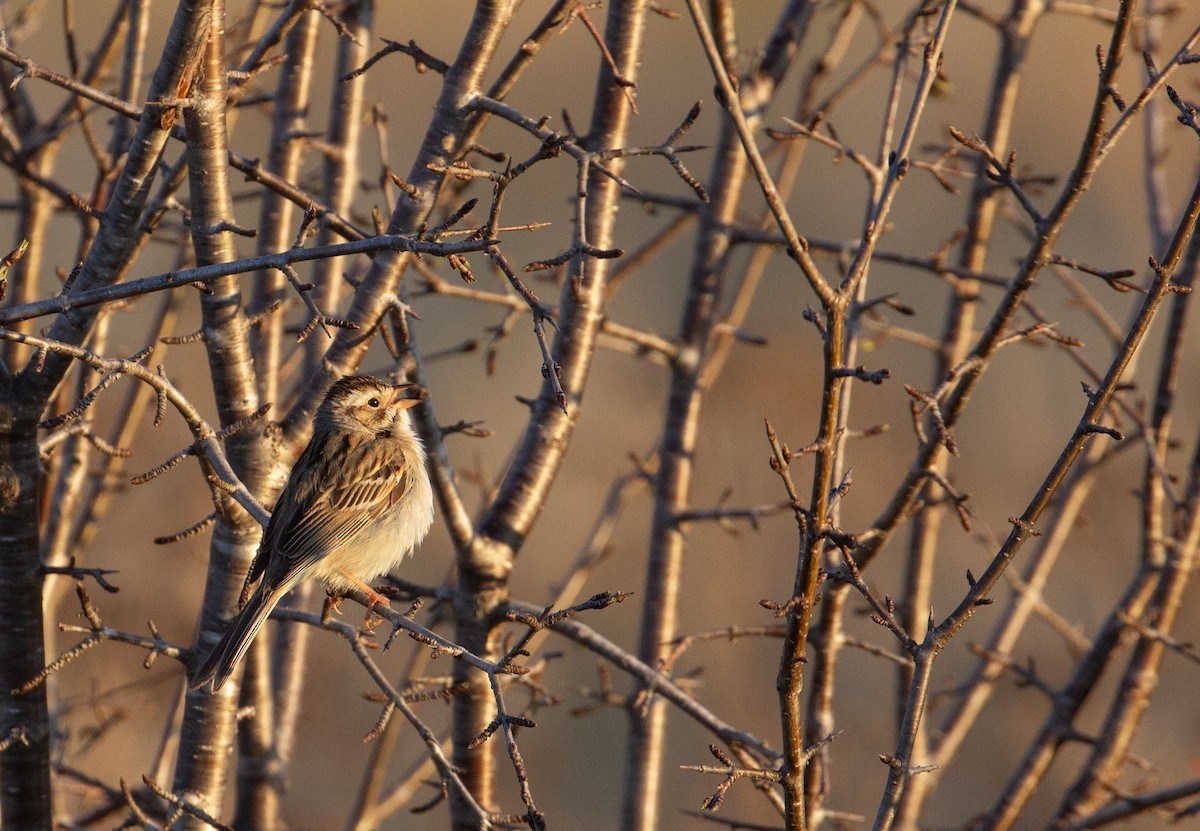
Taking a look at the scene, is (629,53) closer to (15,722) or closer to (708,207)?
(708,207)

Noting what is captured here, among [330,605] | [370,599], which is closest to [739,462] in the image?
[370,599]

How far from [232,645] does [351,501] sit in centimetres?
123

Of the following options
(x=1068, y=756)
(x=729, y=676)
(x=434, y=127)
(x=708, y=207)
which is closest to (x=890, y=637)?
(x=729, y=676)

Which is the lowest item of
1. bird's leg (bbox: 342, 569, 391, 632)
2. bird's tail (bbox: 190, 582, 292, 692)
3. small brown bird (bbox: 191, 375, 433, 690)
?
bird's tail (bbox: 190, 582, 292, 692)

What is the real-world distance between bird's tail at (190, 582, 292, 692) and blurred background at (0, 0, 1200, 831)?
5.13 meters

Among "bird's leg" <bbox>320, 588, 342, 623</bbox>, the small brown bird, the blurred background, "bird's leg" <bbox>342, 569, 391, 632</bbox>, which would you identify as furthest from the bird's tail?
the blurred background

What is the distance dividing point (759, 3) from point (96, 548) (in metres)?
13.9

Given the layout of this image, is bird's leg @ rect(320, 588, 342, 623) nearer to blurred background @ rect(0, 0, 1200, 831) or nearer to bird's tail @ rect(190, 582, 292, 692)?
bird's tail @ rect(190, 582, 292, 692)

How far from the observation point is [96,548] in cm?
1145

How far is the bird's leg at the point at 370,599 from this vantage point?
13.0 ft

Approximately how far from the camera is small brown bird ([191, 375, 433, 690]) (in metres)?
4.47

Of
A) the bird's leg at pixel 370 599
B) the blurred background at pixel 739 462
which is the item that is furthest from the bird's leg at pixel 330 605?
the blurred background at pixel 739 462

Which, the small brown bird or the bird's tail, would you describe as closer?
the bird's tail

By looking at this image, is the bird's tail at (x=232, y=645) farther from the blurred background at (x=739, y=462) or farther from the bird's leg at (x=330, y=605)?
the blurred background at (x=739, y=462)
